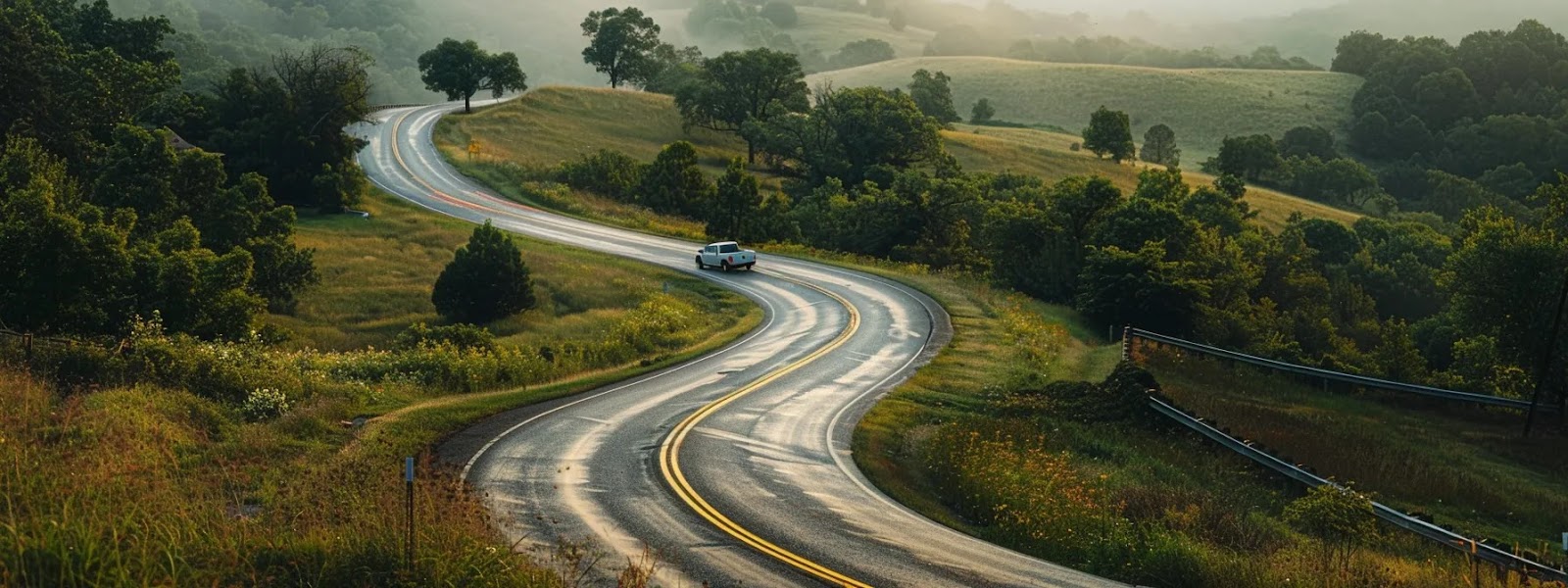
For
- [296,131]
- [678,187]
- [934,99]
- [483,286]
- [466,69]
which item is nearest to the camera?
[483,286]

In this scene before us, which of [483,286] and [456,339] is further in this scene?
Answer: [483,286]

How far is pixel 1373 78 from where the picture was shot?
553ft

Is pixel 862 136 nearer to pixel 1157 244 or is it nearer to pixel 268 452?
pixel 1157 244

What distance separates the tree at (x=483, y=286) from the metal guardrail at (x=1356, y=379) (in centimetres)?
2766

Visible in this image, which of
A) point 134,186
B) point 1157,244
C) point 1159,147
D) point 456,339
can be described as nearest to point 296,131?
point 134,186

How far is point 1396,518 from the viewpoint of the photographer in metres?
23.0

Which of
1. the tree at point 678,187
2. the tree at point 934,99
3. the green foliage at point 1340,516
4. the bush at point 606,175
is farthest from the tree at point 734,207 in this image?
the tree at point 934,99

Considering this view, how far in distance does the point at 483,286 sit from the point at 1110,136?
282 ft

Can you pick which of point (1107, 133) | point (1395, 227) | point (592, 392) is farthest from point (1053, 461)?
point (1107, 133)

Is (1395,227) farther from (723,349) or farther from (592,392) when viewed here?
(592,392)

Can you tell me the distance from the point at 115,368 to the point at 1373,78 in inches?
6946

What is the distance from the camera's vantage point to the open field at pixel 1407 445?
89.1 feet

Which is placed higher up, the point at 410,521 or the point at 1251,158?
the point at 1251,158

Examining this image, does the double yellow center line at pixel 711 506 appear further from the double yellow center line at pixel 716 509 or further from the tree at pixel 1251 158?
the tree at pixel 1251 158
